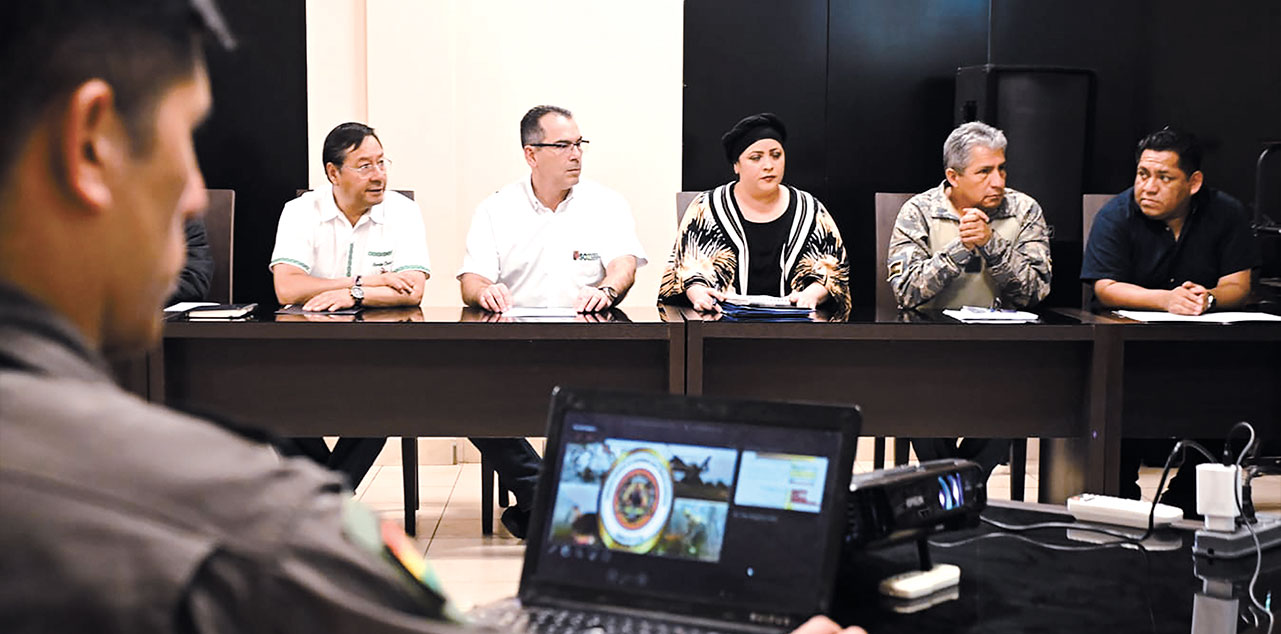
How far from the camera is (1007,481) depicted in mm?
5023

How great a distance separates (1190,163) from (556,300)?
1974 mm

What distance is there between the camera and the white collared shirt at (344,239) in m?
4.14

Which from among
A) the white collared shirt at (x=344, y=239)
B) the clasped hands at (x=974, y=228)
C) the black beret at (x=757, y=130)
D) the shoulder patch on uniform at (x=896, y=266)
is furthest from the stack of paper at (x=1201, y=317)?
the white collared shirt at (x=344, y=239)

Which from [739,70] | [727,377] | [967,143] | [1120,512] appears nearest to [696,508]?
[1120,512]

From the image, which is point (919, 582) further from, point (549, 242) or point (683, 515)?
point (549, 242)

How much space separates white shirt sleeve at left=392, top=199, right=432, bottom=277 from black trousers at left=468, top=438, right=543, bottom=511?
64 centimetres

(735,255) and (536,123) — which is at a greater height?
(536,123)

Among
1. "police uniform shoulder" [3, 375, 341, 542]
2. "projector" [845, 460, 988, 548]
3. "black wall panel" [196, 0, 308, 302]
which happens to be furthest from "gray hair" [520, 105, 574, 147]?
"police uniform shoulder" [3, 375, 341, 542]

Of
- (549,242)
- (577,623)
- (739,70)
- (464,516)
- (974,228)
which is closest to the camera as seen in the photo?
(577,623)

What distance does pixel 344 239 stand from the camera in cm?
419

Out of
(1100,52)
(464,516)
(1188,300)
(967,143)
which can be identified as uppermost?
(1100,52)

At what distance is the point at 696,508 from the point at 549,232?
317 cm

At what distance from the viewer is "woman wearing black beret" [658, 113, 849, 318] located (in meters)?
4.05

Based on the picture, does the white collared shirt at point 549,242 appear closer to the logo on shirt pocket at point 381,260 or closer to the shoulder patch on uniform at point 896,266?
the logo on shirt pocket at point 381,260
